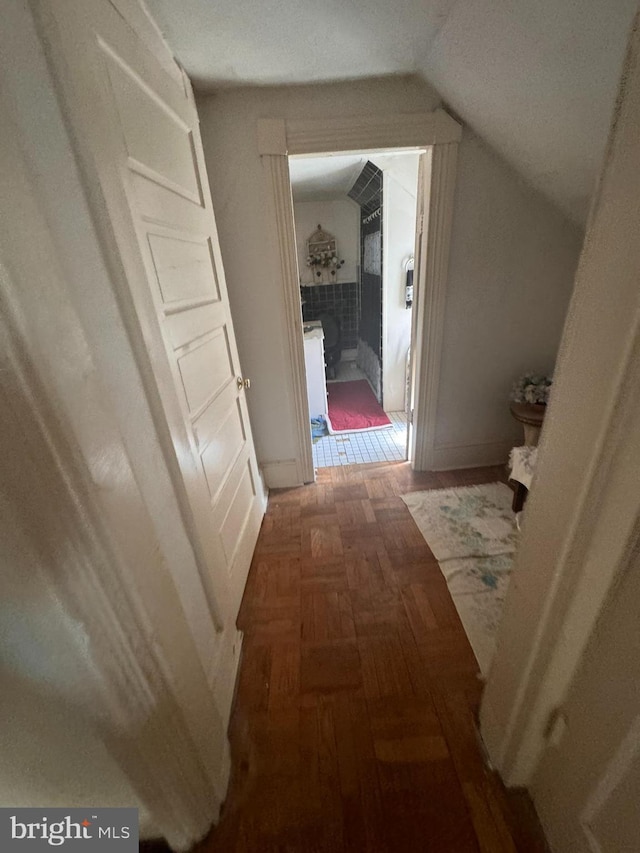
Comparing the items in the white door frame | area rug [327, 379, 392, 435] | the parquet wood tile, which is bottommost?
the parquet wood tile

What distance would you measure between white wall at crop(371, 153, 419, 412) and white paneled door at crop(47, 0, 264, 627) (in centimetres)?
Answer: 193

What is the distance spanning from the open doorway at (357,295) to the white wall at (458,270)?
11.3 inches

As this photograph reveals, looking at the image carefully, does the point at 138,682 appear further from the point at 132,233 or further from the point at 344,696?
the point at 132,233

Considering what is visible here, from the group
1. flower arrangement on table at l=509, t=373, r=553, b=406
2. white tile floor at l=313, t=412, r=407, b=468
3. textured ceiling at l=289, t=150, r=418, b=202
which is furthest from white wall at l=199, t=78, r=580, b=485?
textured ceiling at l=289, t=150, r=418, b=202

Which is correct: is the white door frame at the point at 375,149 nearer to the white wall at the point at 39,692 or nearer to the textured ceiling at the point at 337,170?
the textured ceiling at the point at 337,170

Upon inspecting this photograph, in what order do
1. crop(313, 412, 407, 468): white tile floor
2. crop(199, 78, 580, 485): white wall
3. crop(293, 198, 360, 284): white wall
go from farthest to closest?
1. crop(293, 198, 360, 284): white wall
2. crop(313, 412, 407, 468): white tile floor
3. crop(199, 78, 580, 485): white wall

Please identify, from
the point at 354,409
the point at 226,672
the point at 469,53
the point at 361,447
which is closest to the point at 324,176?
the point at 354,409

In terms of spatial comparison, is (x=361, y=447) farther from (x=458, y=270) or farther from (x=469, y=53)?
(x=469, y=53)

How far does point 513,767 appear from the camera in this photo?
848 mm

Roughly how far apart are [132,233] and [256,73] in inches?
44.8

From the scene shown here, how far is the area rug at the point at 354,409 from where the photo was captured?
122 inches

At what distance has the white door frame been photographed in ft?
4.87

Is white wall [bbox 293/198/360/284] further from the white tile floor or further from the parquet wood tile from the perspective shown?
the parquet wood tile

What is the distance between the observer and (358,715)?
3.47 ft
